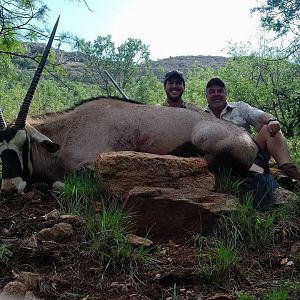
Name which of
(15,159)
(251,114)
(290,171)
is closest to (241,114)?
(251,114)

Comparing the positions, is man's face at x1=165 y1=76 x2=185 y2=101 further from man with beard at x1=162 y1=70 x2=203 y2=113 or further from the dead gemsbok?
the dead gemsbok

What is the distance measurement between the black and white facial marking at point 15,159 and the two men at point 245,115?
2036 mm

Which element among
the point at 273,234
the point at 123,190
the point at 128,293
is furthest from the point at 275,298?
the point at 123,190

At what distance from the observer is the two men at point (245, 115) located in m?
4.80

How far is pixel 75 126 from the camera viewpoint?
496 cm

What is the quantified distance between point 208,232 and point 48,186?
86.3 inches

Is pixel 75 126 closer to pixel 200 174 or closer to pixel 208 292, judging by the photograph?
pixel 200 174

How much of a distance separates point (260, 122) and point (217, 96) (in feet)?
2.20

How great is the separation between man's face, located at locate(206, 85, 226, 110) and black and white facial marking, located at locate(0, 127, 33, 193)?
7.54 feet

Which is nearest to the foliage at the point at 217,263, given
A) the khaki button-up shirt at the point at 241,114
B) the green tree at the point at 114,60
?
the khaki button-up shirt at the point at 241,114

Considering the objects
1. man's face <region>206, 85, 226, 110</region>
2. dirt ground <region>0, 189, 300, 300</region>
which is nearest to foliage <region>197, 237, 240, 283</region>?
dirt ground <region>0, 189, 300, 300</region>

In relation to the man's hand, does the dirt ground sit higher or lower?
lower

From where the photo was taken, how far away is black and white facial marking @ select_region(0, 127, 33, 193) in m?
4.27

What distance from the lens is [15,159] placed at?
4449mm
